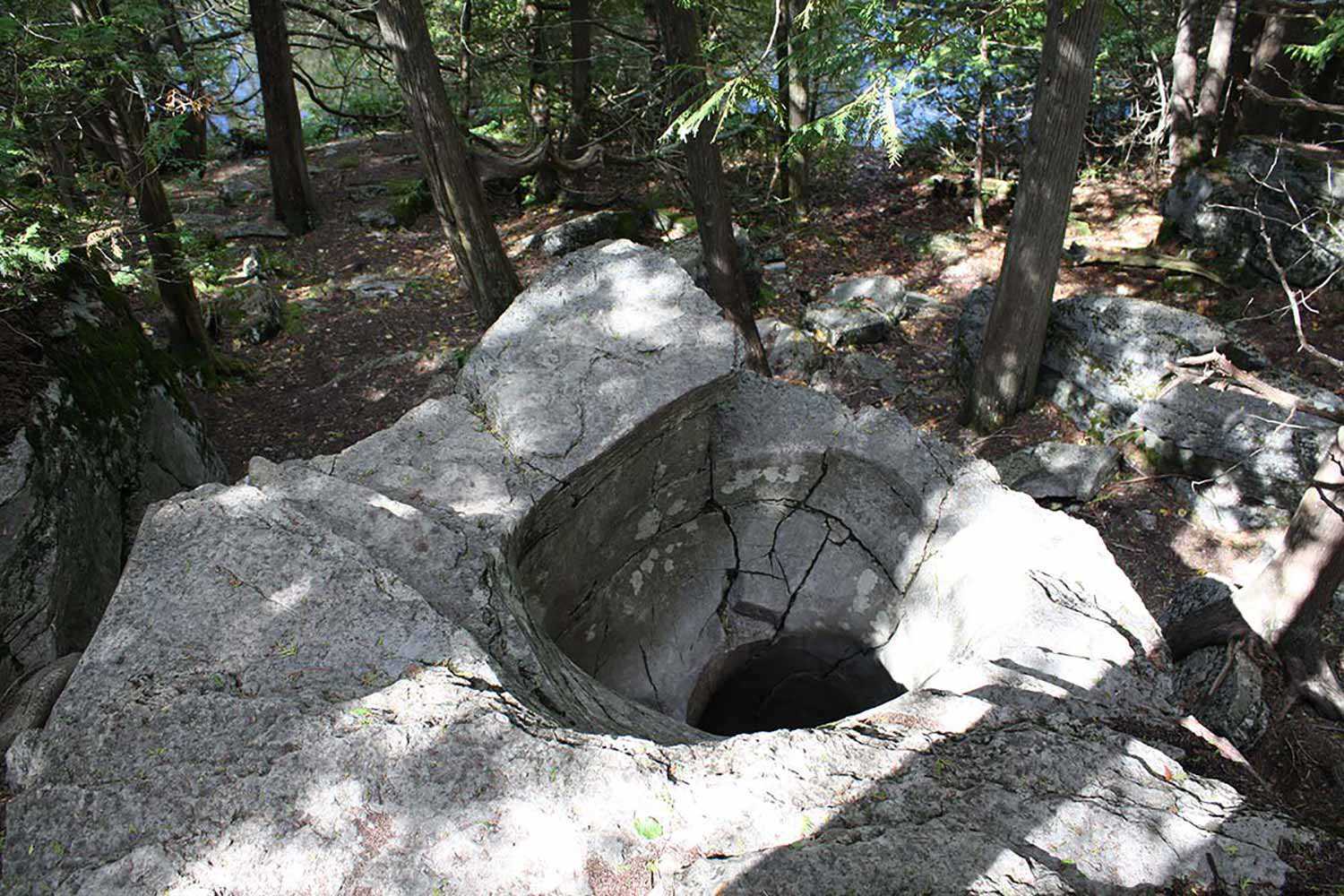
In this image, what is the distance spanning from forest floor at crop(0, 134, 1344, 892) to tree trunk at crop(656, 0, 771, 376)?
6.59ft

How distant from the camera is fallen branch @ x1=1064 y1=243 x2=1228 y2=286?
10523 mm

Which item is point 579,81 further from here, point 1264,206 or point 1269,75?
point 1264,206

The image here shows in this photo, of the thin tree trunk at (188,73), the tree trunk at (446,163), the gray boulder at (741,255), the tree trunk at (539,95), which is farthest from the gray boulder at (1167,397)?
the thin tree trunk at (188,73)

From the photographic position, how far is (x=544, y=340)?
4.79 meters

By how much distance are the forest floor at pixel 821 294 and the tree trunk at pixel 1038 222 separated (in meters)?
0.47

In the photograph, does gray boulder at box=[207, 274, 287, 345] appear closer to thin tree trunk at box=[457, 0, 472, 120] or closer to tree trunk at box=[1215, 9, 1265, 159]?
thin tree trunk at box=[457, 0, 472, 120]

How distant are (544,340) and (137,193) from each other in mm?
4727

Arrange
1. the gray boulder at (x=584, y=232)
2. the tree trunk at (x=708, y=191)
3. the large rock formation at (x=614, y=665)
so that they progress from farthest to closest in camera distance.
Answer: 1. the gray boulder at (x=584, y=232)
2. the tree trunk at (x=708, y=191)
3. the large rock formation at (x=614, y=665)

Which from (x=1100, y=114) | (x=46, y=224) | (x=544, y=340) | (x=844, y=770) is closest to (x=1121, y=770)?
(x=844, y=770)

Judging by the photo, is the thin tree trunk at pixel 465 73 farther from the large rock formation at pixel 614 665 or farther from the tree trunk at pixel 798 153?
the large rock formation at pixel 614 665

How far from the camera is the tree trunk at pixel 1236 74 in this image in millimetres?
10977

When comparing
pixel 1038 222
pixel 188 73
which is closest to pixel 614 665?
pixel 1038 222

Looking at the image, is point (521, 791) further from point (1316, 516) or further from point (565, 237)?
point (565, 237)

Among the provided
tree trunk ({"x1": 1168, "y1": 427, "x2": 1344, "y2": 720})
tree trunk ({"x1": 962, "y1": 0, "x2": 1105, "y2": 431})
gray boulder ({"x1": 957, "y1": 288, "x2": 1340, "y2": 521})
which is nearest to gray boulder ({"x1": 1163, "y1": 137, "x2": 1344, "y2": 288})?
gray boulder ({"x1": 957, "y1": 288, "x2": 1340, "y2": 521})
